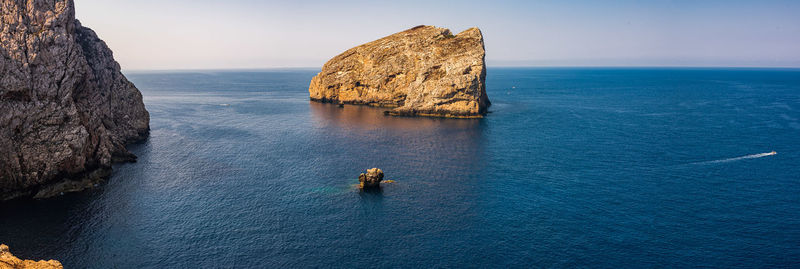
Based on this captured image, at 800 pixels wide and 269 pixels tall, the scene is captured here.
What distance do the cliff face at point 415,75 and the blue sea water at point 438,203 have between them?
26020 mm

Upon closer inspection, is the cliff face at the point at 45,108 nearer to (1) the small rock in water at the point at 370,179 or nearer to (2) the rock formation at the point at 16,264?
(2) the rock formation at the point at 16,264

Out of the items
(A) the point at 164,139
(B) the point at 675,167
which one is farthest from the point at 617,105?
(A) the point at 164,139

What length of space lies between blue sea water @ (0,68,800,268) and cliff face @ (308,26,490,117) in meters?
26.0

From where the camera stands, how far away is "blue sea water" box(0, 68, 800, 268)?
157 feet

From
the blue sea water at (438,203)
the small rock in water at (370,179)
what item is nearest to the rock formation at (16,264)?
the blue sea water at (438,203)

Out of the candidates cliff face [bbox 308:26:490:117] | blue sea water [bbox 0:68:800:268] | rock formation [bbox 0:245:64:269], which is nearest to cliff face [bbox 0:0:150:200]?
blue sea water [bbox 0:68:800:268]

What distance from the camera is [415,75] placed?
155 meters

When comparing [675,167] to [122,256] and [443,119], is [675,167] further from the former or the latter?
[122,256]

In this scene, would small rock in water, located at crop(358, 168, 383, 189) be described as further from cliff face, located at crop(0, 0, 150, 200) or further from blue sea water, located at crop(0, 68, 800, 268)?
cliff face, located at crop(0, 0, 150, 200)

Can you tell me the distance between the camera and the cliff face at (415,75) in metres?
139

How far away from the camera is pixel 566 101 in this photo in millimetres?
191125

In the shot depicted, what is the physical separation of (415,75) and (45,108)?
368ft

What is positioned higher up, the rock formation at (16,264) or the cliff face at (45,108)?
the cliff face at (45,108)

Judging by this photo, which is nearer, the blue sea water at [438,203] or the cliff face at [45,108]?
the blue sea water at [438,203]
